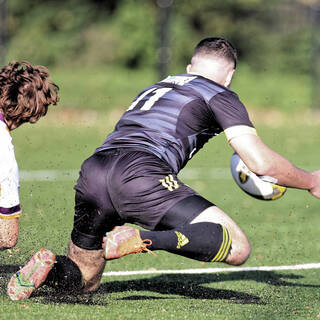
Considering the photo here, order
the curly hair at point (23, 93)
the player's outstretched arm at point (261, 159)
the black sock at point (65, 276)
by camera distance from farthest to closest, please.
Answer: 1. the black sock at point (65, 276)
2. the curly hair at point (23, 93)
3. the player's outstretched arm at point (261, 159)

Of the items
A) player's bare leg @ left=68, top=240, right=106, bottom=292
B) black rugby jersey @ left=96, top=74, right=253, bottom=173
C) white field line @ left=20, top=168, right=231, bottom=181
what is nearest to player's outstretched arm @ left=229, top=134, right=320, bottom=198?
black rugby jersey @ left=96, top=74, right=253, bottom=173

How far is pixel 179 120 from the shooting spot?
185 inches

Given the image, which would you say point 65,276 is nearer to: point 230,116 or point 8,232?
point 8,232

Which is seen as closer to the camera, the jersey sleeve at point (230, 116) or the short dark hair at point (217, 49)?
the jersey sleeve at point (230, 116)

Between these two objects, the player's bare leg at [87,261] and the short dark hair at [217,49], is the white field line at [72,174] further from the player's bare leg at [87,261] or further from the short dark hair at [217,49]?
the short dark hair at [217,49]

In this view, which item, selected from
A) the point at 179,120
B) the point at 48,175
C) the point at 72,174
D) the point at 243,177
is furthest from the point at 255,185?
the point at 48,175

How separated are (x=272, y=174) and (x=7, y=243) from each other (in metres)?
1.76

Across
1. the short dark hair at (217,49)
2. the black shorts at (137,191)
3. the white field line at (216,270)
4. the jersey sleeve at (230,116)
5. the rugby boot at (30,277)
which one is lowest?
the white field line at (216,270)

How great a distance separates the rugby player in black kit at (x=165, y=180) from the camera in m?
4.49

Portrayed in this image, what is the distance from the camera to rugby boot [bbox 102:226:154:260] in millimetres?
4285

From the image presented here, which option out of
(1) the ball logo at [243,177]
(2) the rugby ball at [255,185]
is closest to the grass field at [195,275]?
(2) the rugby ball at [255,185]

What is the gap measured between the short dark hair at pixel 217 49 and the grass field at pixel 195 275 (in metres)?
1.73

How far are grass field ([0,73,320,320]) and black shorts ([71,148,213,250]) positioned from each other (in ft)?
1.97

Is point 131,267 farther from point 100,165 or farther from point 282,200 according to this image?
point 282,200
